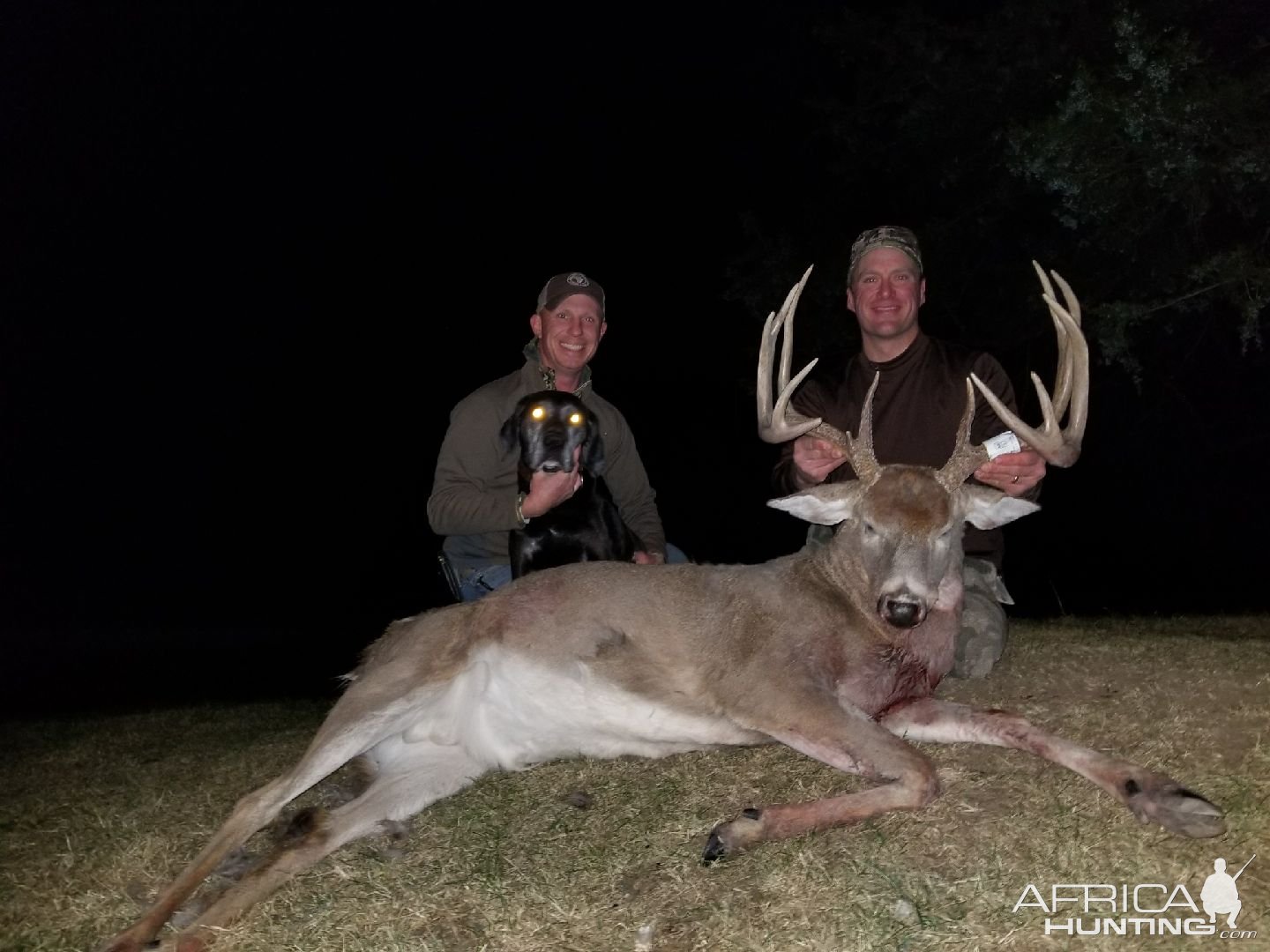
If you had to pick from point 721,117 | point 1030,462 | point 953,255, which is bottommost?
point 1030,462

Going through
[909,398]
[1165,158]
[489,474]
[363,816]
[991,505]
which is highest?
[1165,158]

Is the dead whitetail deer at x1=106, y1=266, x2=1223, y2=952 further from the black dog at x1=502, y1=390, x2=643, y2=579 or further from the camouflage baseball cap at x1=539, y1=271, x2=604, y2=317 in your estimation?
the camouflage baseball cap at x1=539, y1=271, x2=604, y2=317

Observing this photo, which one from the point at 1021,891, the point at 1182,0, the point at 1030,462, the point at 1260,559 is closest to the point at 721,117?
the point at 1260,559

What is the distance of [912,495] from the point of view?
424 cm

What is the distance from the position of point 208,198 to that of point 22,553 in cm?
2958

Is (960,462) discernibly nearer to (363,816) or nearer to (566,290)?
(566,290)

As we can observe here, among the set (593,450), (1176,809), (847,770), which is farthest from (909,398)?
(1176,809)

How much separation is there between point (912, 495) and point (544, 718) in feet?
5.66

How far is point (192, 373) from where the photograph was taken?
1644 inches

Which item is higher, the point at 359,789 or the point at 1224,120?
the point at 1224,120

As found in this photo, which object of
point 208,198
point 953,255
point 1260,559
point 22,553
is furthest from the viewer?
point 208,198

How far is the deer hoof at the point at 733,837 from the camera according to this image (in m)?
3.28

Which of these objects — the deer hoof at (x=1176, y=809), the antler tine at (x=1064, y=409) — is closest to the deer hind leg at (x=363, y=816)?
the deer hoof at (x=1176, y=809)

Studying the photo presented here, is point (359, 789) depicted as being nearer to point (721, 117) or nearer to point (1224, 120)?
point (1224, 120)
